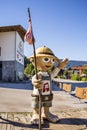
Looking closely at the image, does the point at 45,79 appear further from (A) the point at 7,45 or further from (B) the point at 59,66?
(A) the point at 7,45

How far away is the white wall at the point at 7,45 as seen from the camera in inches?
1125

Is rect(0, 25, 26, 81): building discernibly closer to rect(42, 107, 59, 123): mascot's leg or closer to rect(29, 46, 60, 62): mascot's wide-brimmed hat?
rect(29, 46, 60, 62): mascot's wide-brimmed hat

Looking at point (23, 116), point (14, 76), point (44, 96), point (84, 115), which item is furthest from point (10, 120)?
point (14, 76)

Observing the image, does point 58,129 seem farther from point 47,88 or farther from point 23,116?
point 23,116

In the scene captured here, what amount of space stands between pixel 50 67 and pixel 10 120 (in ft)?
5.23

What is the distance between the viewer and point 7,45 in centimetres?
2892

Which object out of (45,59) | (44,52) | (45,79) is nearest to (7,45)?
(44,52)

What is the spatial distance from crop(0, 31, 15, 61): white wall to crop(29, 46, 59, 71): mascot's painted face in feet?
74.3

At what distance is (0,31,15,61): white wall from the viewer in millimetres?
28562

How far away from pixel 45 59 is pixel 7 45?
23560 mm

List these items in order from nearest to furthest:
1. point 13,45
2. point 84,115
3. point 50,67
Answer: point 50,67, point 84,115, point 13,45

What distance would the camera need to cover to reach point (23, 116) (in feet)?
20.8

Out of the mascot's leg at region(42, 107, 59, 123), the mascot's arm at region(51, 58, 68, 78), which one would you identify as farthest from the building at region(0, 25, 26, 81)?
the mascot's leg at region(42, 107, 59, 123)

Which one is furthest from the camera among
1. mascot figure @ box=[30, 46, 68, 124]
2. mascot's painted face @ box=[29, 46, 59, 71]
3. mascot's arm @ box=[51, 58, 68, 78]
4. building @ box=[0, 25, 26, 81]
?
building @ box=[0, 25, 26, 81]
